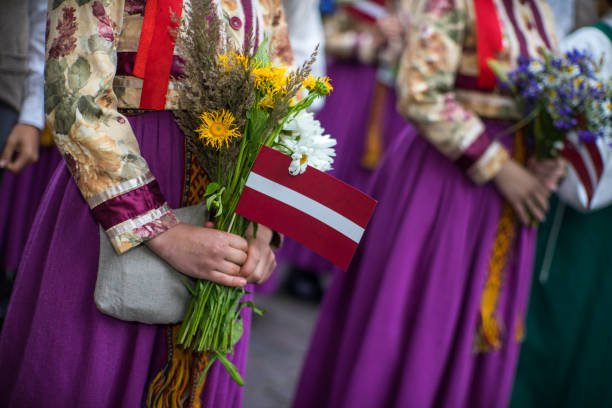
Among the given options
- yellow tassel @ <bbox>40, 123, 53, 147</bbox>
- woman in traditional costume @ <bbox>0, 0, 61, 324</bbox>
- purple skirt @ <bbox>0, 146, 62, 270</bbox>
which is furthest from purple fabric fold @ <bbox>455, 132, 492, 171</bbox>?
purple skirt @ <bbox>0, 146, 62, 270</bbox>

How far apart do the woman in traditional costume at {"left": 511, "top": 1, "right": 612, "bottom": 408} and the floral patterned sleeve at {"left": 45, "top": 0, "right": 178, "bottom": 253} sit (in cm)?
206

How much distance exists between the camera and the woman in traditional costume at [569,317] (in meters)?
2.23

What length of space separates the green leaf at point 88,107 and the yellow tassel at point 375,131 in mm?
2679

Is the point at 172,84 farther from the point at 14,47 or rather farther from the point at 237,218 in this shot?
the point at 14,47

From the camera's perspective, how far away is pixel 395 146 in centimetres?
200

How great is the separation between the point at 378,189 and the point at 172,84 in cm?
114

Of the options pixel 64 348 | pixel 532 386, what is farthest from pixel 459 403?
pixel 64 348

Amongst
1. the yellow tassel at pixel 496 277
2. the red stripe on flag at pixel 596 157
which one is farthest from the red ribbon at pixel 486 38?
the red stripe on flag at pixel 596 157

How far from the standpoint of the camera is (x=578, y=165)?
1.82 m

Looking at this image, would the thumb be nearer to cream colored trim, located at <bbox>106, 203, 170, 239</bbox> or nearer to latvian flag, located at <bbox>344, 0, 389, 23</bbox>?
cream colored trim, located at <bbox>106, 203, 170, 239</bbox>

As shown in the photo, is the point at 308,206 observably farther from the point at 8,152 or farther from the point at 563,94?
the point at 563,94

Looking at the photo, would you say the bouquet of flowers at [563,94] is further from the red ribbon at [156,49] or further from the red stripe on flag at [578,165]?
the red ribbon at [156,49]

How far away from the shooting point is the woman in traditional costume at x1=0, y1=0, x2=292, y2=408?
3.03ft

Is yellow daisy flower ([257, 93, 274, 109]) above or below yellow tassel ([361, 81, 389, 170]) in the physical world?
below
